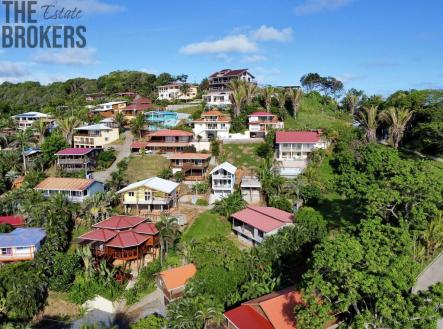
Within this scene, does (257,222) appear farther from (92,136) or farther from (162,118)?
(162,118)

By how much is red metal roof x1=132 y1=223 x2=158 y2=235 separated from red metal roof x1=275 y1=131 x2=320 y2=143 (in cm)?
2586

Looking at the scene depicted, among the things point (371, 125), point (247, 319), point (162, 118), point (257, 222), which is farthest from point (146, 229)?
point (162, 118)

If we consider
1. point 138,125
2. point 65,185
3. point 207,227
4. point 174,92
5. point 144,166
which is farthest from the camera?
point 174,92

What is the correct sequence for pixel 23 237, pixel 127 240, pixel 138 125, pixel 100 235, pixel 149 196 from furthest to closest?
1. pixel 138 125
2. pixel 149 196
3. pixel 23 237
4. pixel 100 235
5. pixel 127 240

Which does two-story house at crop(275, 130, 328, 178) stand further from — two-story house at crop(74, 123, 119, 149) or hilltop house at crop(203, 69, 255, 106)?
two-story house at crop(74, 123, 119, 149)

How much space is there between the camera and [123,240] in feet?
118

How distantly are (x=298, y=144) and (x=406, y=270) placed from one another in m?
37.4

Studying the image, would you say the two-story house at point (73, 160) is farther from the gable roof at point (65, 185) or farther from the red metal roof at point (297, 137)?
the red metal roof at point (297, 137)

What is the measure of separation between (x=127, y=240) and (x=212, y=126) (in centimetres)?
3520

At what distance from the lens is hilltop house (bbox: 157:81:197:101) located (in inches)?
3932

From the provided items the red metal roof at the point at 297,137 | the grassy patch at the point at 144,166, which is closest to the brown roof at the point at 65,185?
the grassy patch at the point at 144,166

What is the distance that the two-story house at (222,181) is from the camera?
48656 millimetres

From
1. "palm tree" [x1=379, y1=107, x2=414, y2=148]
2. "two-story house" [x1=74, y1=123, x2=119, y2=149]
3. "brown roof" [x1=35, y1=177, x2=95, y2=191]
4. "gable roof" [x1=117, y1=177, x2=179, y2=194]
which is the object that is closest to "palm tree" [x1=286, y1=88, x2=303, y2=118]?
"palm tree" [x1=379, y1=107, x2=414, y2=148]

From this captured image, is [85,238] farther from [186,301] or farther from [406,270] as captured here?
[406,270]
